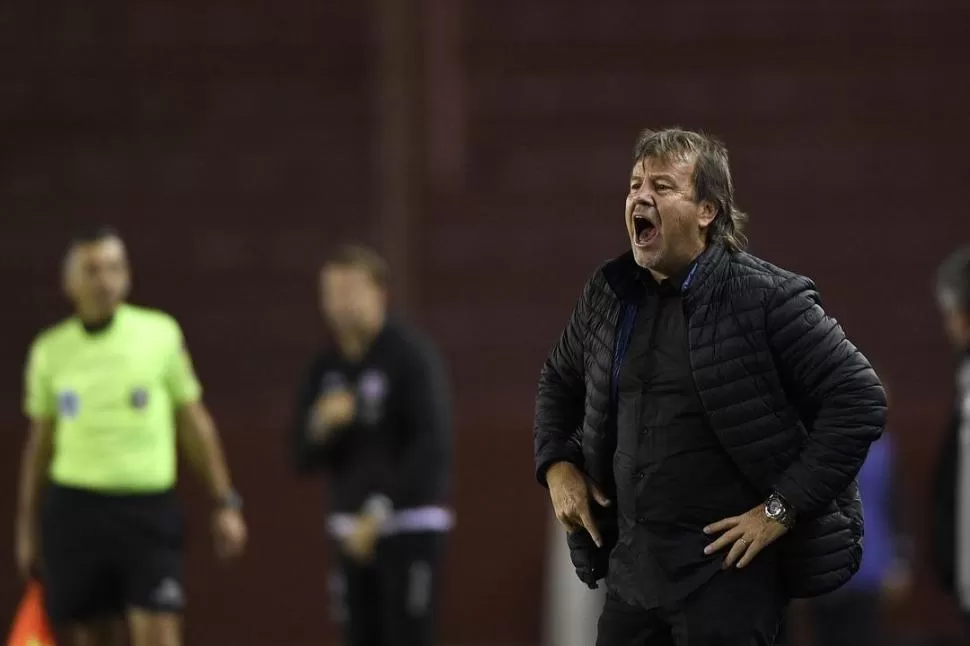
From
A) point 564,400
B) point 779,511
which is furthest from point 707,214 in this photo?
point 779,511

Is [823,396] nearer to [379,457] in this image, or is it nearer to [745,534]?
[745,534]

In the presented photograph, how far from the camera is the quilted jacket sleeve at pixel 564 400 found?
4.20 m

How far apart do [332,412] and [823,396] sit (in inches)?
145

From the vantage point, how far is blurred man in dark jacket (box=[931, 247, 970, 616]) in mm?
5781

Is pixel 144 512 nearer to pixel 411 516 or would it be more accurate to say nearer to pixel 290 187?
pixel 411 516

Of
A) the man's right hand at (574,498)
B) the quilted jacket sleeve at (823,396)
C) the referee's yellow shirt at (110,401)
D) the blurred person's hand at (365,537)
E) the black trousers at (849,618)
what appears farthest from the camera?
the black trousers at (849,618)

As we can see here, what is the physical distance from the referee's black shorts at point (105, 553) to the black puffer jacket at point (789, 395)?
9.37 feet

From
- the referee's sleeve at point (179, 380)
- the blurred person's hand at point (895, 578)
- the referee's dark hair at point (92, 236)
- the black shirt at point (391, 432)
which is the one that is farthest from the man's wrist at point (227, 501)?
the blurred person's hand at point (895, 578)

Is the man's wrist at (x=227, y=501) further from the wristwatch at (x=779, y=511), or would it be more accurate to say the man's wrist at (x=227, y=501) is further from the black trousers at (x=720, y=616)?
the wristwatch at (x=779, y=511)

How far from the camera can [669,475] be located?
13.0 ft

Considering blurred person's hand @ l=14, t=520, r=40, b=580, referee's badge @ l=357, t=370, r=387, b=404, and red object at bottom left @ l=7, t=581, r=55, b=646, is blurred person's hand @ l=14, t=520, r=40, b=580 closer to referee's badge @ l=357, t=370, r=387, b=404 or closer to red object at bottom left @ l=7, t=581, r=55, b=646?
red object at bottom left @ l=7, t=581, r=55, b=646

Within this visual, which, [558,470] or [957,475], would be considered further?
[957,475]

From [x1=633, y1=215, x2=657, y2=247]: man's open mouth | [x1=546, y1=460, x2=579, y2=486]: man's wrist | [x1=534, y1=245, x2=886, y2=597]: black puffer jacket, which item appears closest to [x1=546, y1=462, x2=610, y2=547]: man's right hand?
[x1=546, y1=460, x2=579, y2=486]: man's wrist

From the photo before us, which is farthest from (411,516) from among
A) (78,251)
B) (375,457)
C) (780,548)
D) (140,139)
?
(140,139)
